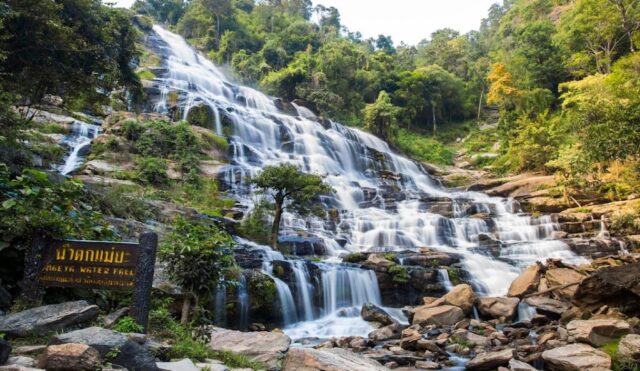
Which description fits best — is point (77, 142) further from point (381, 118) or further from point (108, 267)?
point (381, 118)

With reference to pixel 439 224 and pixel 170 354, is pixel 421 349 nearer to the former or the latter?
pixel 170 354

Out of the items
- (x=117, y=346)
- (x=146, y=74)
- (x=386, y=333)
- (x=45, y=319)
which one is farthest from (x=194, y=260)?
(x=146, y=74)

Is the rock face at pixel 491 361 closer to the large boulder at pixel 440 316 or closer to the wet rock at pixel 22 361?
the large boulder at pixel 440 316

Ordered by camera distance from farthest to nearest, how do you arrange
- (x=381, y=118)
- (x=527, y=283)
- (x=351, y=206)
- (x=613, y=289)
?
(x=381, y=118) → (x=351, y=206) → (x=527, y=283) → (x=613, y=289)

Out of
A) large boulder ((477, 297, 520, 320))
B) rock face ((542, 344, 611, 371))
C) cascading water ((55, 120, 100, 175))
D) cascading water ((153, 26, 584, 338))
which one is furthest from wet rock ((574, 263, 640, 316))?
cascading water ((55, 120, 100, 175))

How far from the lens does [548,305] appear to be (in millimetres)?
11398

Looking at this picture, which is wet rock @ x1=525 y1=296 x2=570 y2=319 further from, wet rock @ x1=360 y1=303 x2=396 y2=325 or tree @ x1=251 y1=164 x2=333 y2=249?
tree @ x1=251 y1=164 x2=333 y2=249

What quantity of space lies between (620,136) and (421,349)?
7224mm

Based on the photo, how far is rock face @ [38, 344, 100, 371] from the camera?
3396 millimetres

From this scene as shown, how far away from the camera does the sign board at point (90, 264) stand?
200 inches

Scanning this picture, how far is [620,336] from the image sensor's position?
25.1 ft

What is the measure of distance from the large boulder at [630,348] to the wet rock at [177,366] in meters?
6.38

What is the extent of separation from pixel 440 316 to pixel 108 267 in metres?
8.47

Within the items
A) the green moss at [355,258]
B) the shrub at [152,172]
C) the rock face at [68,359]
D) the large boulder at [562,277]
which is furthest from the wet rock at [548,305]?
the shrub at [152,172]
